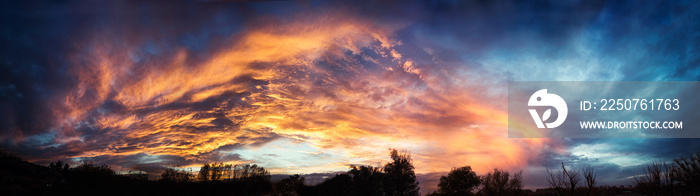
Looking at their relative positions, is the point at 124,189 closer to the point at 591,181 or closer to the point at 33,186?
the point at 33,186

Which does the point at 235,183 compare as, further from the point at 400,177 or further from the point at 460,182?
the point at 460,182

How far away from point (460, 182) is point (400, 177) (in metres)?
20.1

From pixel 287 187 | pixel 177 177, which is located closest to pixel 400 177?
pixel 287 187

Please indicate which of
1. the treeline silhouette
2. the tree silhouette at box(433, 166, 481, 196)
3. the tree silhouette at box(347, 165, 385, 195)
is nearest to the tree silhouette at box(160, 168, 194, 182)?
the treeline silhouette

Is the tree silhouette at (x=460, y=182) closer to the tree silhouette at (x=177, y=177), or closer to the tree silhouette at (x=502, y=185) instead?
the tree silhouette at (x=502, y=185)

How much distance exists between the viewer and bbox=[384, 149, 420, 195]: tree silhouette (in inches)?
1386

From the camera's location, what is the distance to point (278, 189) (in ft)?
98.2

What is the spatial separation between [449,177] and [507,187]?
10.1 metres

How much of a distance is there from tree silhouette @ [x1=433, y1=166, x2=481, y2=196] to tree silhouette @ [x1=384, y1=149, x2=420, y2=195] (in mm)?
17376

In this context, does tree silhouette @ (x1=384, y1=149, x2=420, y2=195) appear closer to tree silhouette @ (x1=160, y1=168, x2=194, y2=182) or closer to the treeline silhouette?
the treeline silhouette

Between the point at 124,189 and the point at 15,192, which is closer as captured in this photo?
the point at 15,192

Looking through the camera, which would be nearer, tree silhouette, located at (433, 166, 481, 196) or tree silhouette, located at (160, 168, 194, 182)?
tree silhouette, located at (160, 168, 194, 182)

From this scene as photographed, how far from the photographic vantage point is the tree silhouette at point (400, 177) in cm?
3520

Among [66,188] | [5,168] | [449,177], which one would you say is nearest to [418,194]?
[449,177]
